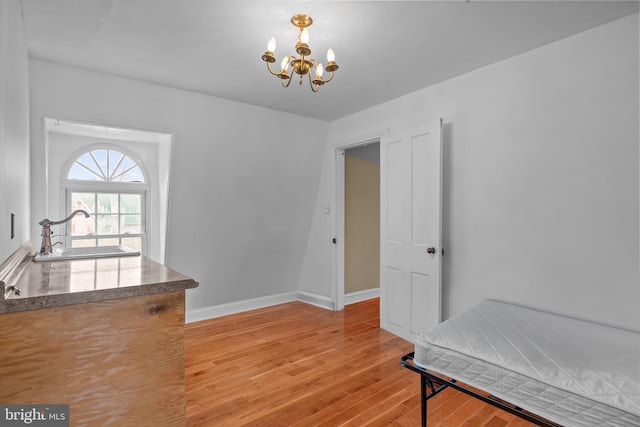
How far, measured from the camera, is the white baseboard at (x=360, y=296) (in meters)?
4.47

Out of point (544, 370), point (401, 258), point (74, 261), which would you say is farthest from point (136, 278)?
point (401, 258)

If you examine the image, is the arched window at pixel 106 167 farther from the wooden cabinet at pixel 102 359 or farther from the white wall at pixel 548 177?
the white wall at pixel 548 177

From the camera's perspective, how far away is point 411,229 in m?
3.12

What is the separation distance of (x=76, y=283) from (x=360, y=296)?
3.76 m

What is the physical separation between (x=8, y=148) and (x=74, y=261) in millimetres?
682

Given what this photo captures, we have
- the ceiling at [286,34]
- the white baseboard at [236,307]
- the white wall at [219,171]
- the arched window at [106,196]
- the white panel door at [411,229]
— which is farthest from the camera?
the white baseboard at [236,307]

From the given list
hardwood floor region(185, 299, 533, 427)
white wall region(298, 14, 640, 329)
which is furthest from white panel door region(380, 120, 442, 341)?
hardwood floor region(185, 299, 533, 427)

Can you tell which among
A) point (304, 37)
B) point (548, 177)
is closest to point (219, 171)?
point (304, 37)

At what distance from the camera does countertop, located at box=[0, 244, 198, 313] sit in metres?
1.10

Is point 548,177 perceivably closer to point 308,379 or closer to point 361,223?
point 308,379

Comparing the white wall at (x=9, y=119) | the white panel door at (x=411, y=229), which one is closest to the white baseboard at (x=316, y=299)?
the white panel door at (x=411, y=229)

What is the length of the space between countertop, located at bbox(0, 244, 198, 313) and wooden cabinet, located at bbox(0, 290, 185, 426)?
0.04 m

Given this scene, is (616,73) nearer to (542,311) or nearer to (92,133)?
(542,311)

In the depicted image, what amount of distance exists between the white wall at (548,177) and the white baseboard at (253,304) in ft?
5.91
